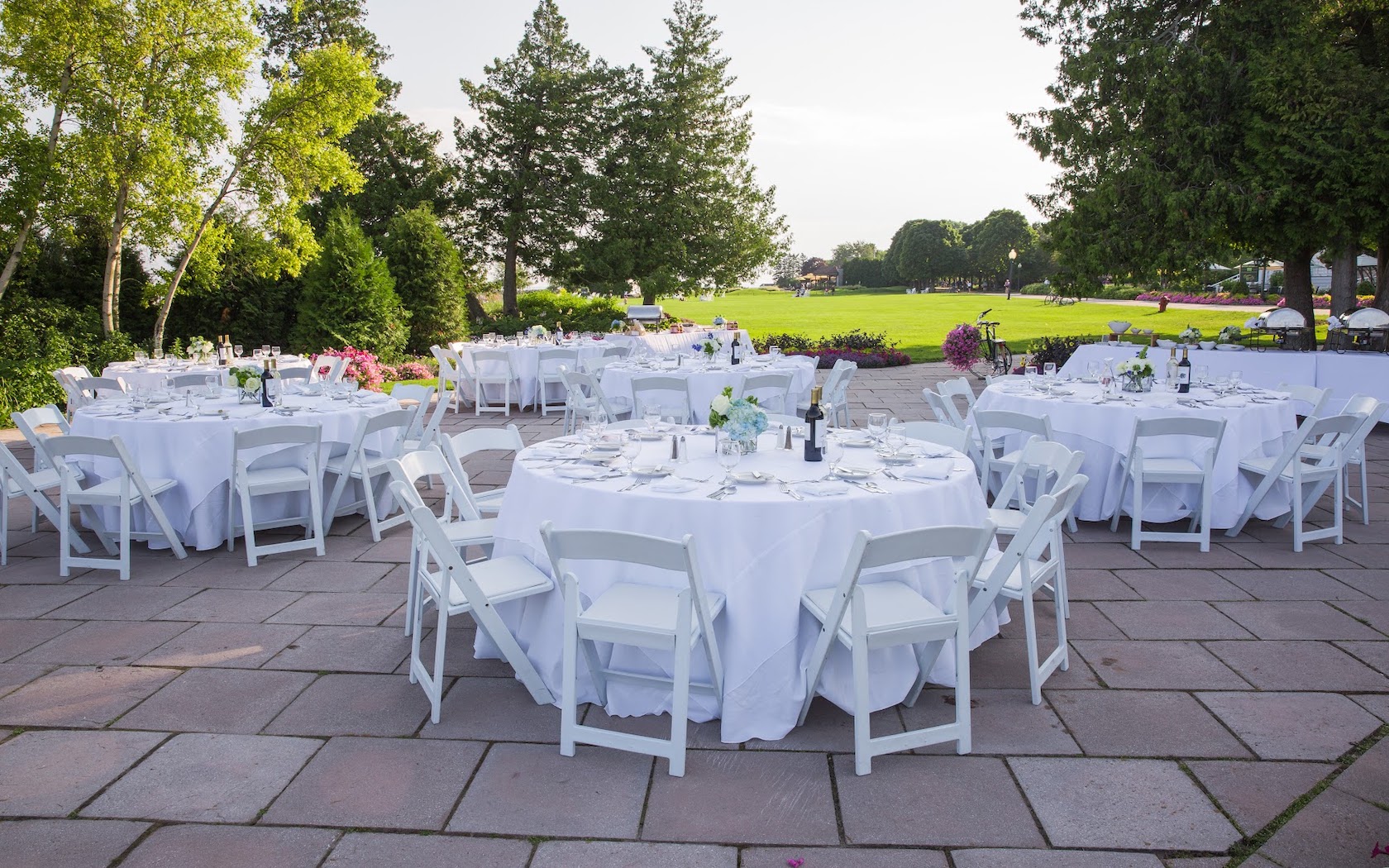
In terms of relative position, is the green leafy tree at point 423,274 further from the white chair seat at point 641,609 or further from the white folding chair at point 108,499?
the white chair seat at point 641,609

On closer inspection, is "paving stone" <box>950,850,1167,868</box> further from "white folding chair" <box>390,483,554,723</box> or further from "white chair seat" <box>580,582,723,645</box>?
"white folding chair" <box>390,483,554,723</box>

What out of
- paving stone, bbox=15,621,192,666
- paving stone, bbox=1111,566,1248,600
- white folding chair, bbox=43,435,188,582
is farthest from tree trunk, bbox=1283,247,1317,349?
paving stone, bbox=15,621,192,666

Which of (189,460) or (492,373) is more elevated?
(492,373)

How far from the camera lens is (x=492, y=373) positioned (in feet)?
38.4

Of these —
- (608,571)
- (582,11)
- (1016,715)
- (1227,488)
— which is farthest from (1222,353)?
(582,11)

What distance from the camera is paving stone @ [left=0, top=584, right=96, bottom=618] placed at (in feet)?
14.7

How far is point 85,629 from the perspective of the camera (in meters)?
4.21

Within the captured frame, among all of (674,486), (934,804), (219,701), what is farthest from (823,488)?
(219,701)

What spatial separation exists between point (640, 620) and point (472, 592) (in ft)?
2.16

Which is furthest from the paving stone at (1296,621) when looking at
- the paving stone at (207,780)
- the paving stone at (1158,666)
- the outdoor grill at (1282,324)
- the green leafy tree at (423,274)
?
the green leafy tree at (423,274)

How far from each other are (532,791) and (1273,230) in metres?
15.5

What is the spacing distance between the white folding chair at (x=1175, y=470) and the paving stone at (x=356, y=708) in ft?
14.3

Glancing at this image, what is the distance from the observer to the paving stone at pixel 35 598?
448 cm

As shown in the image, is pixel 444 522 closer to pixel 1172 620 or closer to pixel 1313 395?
pixel 1172 620
